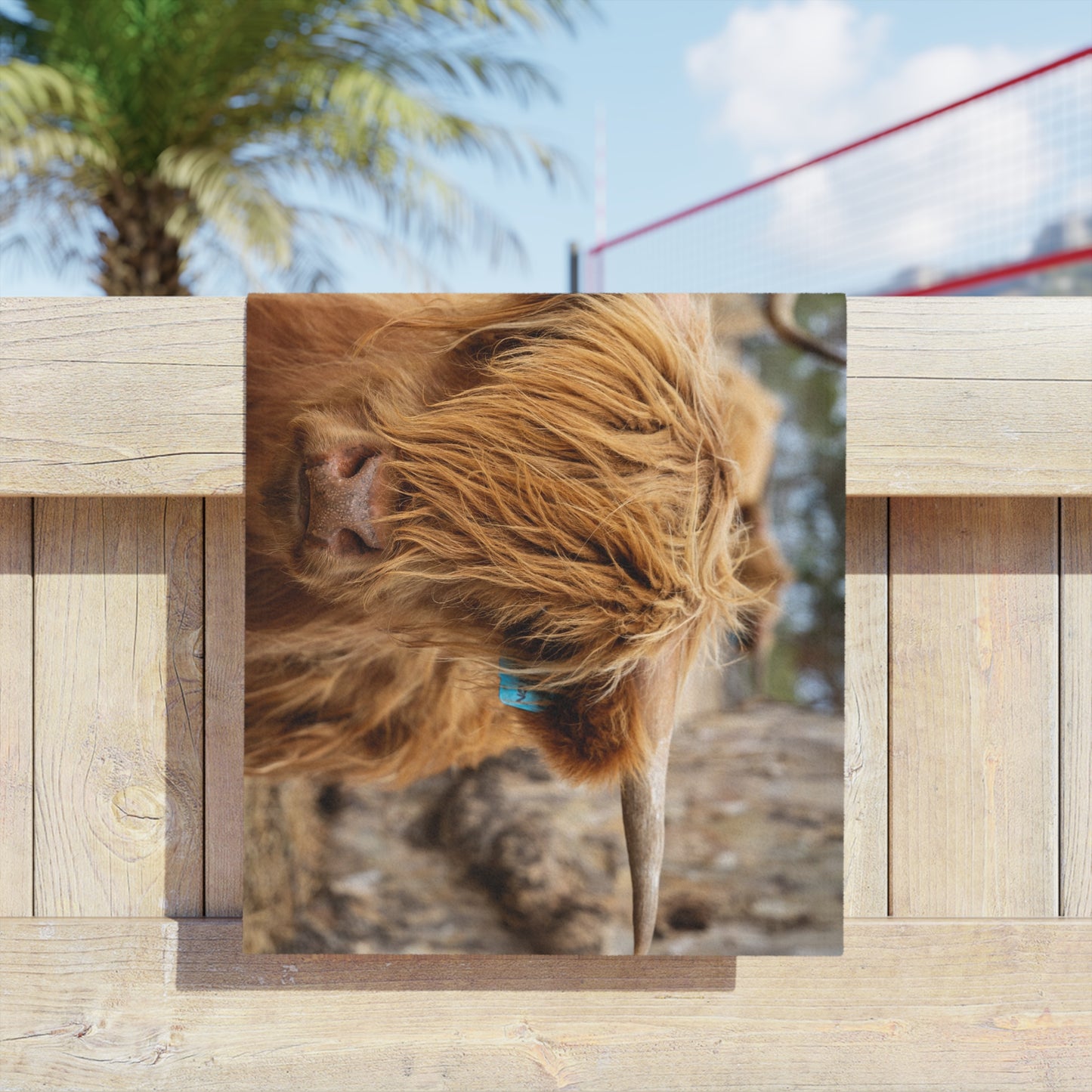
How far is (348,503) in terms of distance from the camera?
1107 millimetres

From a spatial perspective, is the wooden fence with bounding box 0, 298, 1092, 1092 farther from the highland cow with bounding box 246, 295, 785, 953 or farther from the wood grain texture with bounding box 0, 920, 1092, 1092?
the highland cow with bounding box 246, 295, 785, 953

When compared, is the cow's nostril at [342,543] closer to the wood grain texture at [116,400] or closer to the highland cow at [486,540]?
the highland cow at [486,540]

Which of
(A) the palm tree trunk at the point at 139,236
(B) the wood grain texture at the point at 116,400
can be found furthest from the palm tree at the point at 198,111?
(B) the wood grain texture at the point at 116,400

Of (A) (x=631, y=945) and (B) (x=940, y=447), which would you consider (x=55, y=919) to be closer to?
(A) (x=631, y=945)

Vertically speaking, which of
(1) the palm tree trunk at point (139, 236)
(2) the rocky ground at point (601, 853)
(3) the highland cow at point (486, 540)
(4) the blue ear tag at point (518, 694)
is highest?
(1) the palm tree trunk at point (139, 236)

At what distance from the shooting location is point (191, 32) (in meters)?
4.88

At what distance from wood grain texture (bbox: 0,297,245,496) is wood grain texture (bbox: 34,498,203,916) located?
0.09 m

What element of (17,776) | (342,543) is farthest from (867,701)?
(17,776)

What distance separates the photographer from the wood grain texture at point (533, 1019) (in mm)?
1163

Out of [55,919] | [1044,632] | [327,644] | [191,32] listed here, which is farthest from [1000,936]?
[191,32]

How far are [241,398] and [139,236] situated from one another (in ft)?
16.1

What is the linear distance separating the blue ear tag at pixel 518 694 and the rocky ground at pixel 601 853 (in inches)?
2.6

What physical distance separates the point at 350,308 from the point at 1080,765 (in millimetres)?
1082

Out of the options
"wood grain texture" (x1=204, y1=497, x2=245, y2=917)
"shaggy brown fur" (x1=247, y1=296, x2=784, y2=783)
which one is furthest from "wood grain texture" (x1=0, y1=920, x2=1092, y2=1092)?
"shaggy brown fur" (x1=247, y1=296, x2=784, y2=783)
